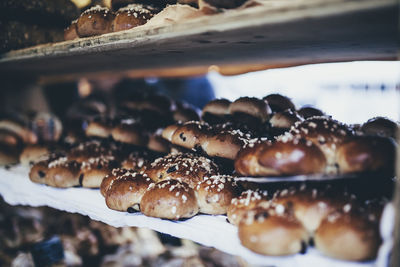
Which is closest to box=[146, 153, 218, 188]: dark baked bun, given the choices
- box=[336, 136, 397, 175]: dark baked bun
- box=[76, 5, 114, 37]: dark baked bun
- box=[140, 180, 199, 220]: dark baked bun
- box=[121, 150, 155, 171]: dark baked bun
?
box=[140, 180, 199, 220]: dark baked bun

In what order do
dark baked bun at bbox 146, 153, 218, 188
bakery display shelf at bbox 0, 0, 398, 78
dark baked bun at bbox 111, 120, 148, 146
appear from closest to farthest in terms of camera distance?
bakery display shelf at bbox 0, 0, 398, 78 → dark baked bun at bbox 146, 153, 218, 188 → dark baked bun at bbox 111, 120, 148, 146

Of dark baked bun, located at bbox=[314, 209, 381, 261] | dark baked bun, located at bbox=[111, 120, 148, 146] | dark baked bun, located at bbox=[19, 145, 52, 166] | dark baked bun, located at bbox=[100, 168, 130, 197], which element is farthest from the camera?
dark baked bun, located at bbox=[19, 145, 52, 166]

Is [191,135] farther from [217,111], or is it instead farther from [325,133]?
[325,133]

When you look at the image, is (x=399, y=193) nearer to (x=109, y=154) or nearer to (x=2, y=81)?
(x=109, y=154)

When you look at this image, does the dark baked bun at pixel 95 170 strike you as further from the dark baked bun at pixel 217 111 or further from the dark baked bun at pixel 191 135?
the dark baked bun at pixel 217 111

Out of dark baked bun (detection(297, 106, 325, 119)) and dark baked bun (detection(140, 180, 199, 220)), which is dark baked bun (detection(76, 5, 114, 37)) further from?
dark baked bun (detection(297, 106, 325, 119))

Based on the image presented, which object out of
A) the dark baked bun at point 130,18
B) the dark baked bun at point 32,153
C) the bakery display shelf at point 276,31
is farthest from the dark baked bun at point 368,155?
the dark baked bun at point 32,153

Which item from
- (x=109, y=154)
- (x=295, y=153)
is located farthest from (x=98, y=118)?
(x=295, y=153)
